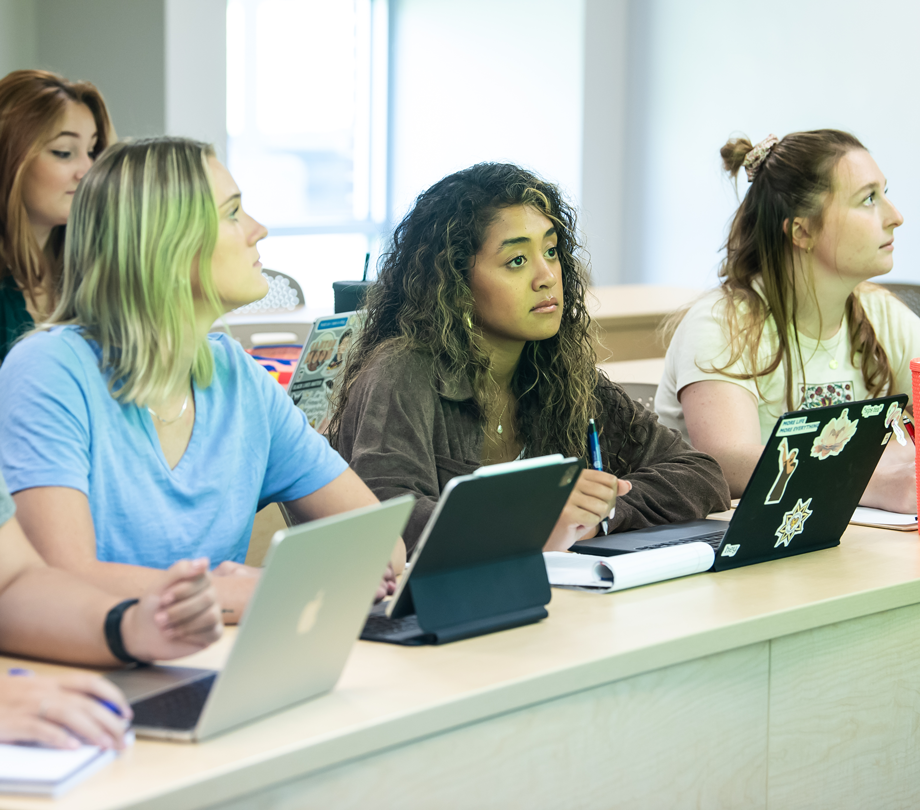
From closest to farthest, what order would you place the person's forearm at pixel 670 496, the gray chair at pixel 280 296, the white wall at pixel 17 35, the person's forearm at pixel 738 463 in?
the person's forearm at pixel 670 496, the person's forearm at pixel 738 463, the gray chair at pixel 280 296, the white wall at pixel 17 35

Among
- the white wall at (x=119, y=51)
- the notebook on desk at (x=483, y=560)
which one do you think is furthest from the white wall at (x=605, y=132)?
the notebook on desk at (x=483, y=560)

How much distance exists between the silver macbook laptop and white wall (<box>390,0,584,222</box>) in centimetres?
493

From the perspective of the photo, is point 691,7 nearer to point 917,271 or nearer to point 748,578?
point 917,271

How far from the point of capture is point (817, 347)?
2096mm

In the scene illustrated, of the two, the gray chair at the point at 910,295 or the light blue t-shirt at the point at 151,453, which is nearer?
the light blue t-shirt at the point at 151,453

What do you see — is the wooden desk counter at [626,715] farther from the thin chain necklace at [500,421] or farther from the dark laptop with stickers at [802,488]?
→ the thin chain necklace at [500,421]

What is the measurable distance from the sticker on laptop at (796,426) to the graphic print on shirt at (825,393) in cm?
74

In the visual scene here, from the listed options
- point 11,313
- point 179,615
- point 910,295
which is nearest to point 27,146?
point 11,313

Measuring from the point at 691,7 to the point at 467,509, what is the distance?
510cm

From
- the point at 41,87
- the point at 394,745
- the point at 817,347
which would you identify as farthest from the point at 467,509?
the point at 41,87

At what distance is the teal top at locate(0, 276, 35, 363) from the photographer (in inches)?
94.0

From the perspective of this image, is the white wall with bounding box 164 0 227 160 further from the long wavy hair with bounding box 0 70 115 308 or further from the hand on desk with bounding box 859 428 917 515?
the hand on desk with bounding box 859 428 917 515

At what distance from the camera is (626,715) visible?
3.54 ft

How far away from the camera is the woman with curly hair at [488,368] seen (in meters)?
1.62
